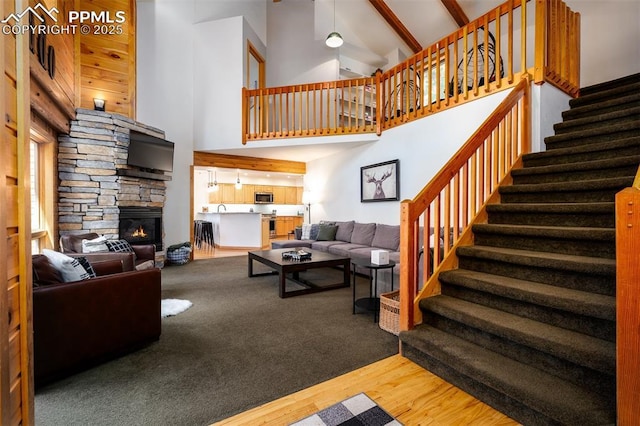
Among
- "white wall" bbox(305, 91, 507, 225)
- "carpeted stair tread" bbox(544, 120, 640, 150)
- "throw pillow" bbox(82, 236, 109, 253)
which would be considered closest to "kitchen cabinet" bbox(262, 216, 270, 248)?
"white wall" bbox(305, 91, 507, 225)

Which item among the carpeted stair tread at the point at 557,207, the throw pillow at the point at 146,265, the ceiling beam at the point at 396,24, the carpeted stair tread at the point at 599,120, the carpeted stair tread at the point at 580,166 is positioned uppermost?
the ceiling beam at the point at 396,24

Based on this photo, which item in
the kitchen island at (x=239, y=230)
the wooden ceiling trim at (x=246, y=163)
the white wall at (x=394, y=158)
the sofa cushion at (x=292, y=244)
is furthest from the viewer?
the kitchen island at (x=239, y=230)

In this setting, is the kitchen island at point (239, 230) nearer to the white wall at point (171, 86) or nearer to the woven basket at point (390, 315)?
the white wall at point (171, 86)

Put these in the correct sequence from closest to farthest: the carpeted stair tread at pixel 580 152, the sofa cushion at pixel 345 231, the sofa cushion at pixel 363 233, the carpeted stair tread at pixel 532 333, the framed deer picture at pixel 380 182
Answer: the carpeted stair tread at pixel 532 333 → the carpeted stair tread at pixel 580 152 → the framed deer picture at pixel 380 182 → the sofa cushion at pixel 363 233 → the sofa cushion at pixel 345 231

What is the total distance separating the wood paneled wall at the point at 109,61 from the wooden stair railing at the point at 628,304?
19.7 feet

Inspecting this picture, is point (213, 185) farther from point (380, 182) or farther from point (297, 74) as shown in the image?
point (380, 182)

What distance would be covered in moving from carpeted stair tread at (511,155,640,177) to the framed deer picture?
87.6 inches

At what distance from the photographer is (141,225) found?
16.2ft

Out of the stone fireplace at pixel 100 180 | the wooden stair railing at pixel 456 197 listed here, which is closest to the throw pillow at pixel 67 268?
the wooden stair railing at pixel 456 197

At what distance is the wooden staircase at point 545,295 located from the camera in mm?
1345

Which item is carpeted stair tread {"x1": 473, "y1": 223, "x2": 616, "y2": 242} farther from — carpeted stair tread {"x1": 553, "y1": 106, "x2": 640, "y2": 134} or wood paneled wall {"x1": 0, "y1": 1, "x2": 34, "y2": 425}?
wood paneled wall {"x1": 0, "y1": 1, "x2": 34, "y2": 425}

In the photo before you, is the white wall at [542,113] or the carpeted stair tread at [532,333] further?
the white wall at [542,113]

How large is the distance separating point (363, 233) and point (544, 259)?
139 inches

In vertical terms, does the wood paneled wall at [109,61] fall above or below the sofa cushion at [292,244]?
above
